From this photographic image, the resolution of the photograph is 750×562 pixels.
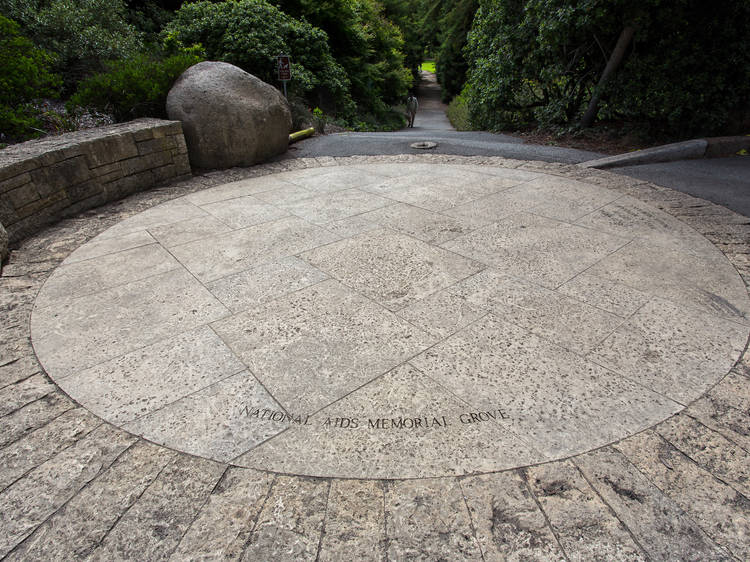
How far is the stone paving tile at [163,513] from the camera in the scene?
1.40 metres

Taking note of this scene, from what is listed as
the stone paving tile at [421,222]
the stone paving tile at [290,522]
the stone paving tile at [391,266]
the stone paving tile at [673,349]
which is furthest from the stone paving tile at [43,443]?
the stone paving tile at [421,222]

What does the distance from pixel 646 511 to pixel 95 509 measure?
2098 mm

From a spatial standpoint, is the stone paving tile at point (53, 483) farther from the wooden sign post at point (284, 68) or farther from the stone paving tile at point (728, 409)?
the wooden sign post at point (284, 68)

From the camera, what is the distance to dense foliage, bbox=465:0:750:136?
6.68 meters

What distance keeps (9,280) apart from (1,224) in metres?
0.70

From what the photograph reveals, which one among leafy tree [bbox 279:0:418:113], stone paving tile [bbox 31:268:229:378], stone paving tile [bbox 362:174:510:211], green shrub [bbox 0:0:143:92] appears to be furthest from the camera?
leafy tree [bbox 279:0:418:113]

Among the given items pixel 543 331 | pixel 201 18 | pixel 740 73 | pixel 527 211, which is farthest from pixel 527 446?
pixel 201 18

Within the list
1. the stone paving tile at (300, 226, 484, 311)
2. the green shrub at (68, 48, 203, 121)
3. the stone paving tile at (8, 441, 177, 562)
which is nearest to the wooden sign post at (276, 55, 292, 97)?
the green shrub at (68, 48, 203, 121)

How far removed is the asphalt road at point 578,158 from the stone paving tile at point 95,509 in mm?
5770

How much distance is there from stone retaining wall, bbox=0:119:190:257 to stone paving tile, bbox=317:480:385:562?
369 centimetres

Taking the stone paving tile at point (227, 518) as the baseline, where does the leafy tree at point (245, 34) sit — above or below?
above

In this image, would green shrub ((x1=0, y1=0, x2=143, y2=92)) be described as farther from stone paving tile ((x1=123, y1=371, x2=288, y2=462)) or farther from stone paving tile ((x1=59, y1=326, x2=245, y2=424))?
stone paving tile ((x1=123, y1=371, x2=288, y2=462))

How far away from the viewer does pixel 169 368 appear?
88.4 inches

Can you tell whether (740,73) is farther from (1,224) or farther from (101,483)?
(1,224)
